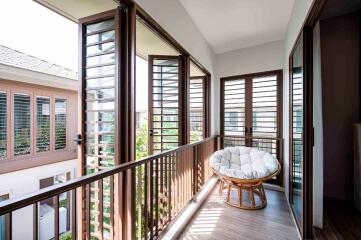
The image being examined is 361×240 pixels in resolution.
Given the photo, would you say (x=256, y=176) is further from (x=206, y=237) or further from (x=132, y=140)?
(x=132, y=140)

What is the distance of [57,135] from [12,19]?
2070 mm

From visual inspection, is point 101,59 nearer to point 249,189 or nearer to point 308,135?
point 308,135

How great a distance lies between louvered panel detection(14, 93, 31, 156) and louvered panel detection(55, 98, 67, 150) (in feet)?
1.33

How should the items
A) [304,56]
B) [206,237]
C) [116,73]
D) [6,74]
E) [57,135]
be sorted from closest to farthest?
[116,73] → [304,56] → [206,237] → [6,74] → [57,135]

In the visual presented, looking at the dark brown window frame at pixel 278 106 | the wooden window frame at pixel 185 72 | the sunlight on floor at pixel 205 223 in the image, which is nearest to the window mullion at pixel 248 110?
the dark brown window frame at pixel 278 106

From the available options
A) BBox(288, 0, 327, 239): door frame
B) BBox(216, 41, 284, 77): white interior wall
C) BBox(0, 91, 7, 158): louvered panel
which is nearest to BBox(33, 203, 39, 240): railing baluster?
BBox(288, 0, 327, 239): door frame

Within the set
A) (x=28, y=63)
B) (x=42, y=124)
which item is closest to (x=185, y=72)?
(x=28, y=63)

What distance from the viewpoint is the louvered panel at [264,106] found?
Result: 327cm

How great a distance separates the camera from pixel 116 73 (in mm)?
1392

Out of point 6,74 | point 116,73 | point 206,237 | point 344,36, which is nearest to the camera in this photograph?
point 116,73

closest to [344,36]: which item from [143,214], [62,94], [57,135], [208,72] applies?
[208,72]

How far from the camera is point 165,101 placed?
8.30 ft

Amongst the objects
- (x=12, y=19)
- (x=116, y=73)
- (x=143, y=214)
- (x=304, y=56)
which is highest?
(x=12, y=19)

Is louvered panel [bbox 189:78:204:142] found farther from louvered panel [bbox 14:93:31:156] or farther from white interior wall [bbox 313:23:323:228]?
louvered panel [bbox 14:93:31:156]
